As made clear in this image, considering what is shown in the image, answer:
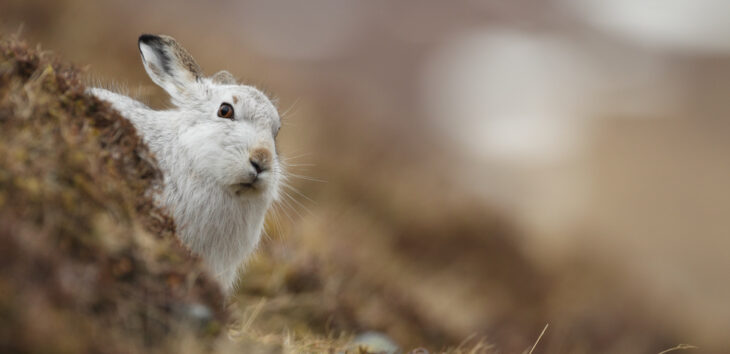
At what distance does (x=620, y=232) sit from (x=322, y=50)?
9.65m

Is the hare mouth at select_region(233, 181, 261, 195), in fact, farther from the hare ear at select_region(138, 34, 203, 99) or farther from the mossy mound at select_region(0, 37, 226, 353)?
the hare ear at select_region(138, 34, 203, 99)

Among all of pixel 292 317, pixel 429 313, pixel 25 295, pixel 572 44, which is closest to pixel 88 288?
pixel 25 295

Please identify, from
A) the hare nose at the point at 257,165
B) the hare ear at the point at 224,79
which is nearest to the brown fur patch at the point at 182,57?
the hare ear at the point at 224,79

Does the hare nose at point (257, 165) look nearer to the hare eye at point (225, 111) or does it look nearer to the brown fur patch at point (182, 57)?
the hare eye at point (225, 111)

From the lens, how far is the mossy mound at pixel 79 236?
1914 millimetres

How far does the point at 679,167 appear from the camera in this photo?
14453mm

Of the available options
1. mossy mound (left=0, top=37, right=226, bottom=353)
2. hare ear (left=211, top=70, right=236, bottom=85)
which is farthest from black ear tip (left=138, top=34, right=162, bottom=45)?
mossy mound (left=0, top=37, right=226, bottom=353)

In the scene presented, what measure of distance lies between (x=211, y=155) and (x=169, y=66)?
0.95 metres

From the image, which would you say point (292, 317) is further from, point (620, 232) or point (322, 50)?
point (322, 50)

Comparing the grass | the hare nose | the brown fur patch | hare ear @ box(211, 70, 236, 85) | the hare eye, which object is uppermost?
the brown fur patch

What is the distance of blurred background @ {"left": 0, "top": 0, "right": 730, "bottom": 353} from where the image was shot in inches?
290

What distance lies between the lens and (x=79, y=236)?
2307 millimetres

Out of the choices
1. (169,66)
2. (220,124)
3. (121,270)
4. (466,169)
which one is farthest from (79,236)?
(466,169)

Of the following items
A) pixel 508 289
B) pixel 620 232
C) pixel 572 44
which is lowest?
pixel 508 289
